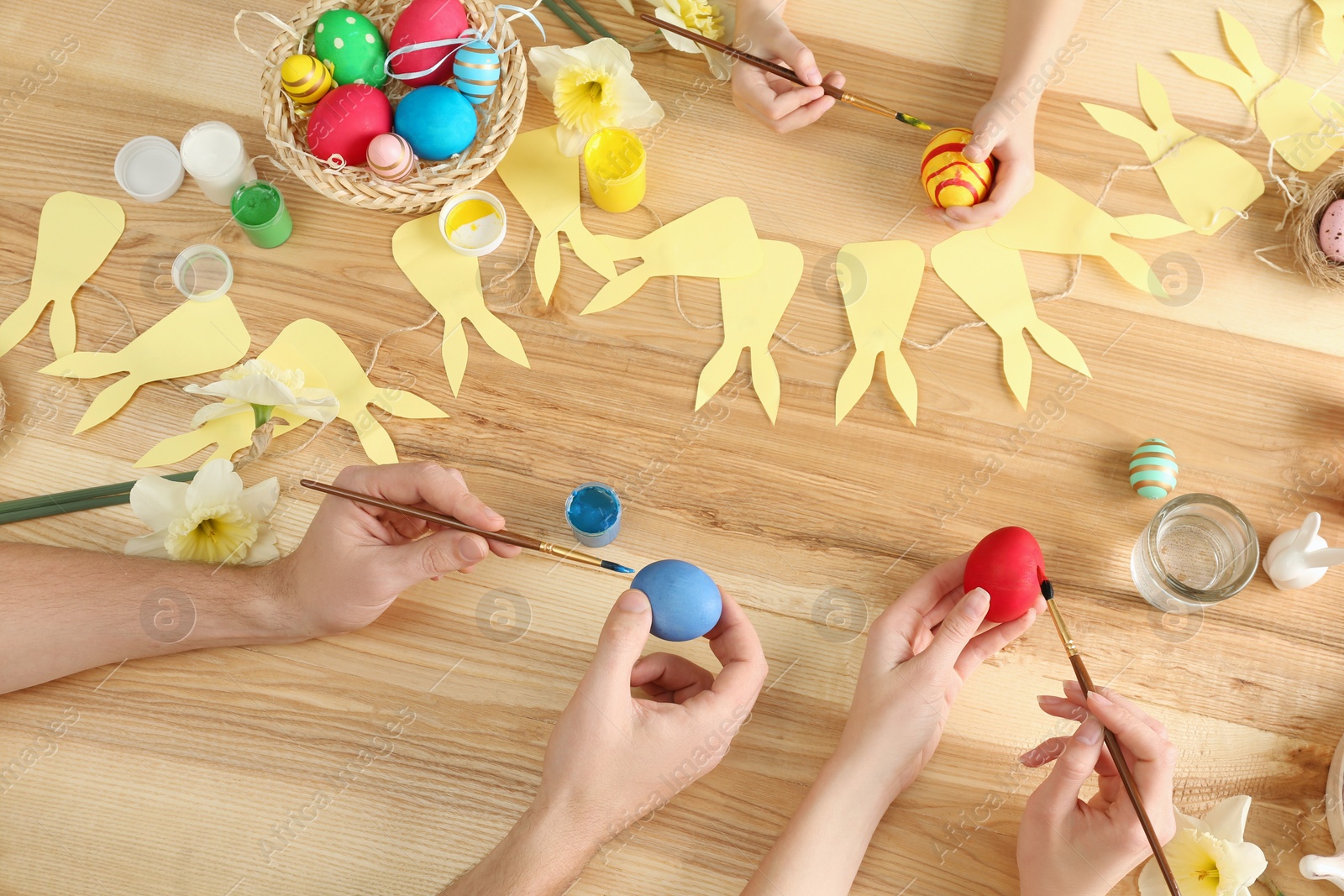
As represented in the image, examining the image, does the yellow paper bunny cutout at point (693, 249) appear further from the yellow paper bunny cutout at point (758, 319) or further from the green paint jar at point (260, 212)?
the green paint jar at point (260, 212)

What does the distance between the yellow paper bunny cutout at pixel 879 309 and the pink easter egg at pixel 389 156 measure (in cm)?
57

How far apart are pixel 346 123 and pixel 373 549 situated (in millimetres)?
526

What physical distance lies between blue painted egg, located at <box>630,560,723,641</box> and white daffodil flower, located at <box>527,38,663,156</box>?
604mm

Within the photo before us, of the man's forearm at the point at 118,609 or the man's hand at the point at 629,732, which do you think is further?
the man's forearm at the point at 118,609

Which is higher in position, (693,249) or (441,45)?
(441,45)

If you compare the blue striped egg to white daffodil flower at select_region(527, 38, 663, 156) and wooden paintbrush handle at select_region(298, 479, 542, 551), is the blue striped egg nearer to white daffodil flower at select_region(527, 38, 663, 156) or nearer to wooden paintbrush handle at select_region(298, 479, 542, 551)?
white daffodil flower at select_region(527, 38, 663, 156)

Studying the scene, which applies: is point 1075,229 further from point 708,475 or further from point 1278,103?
point 708,475

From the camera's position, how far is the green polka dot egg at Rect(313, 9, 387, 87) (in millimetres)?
1084

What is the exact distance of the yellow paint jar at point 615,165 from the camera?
113cm

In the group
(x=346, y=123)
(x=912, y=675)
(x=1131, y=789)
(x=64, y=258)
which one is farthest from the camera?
(x=64, y=258)

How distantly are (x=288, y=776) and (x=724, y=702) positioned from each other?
517 millimetres

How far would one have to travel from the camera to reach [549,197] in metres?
1.19

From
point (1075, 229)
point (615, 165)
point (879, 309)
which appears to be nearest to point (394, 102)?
point (615, 165)

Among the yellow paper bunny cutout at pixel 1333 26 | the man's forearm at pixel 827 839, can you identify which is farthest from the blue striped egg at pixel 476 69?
the yellow paper bunny cutout at pixel 1333 26
